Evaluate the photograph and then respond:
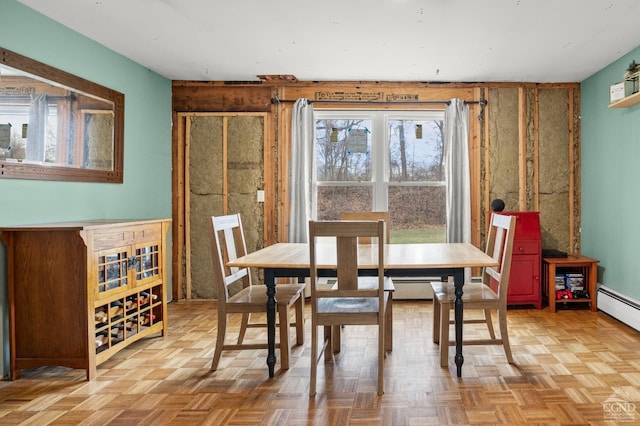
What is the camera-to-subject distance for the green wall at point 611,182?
3.78 meters

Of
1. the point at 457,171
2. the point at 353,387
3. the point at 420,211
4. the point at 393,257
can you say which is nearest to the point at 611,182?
the point at 457,171

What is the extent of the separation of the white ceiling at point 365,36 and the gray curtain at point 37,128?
2.12ft

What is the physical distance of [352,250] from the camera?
2363 millimetres

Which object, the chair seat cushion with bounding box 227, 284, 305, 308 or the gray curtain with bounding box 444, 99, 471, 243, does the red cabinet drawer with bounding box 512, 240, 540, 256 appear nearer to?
the gray curtain with bounding box 444, 99, 471, 243

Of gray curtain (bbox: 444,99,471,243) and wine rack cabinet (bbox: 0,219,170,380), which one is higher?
gray curtain (bbox: 444,99,471,243)

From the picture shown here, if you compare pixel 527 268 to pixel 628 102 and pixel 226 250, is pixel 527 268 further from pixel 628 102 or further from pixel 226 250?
pixel 226 250

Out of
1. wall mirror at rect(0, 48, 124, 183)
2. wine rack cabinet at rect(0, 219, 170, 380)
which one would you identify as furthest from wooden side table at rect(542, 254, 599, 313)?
wall mirror at rect(0, 48, 124, 183)

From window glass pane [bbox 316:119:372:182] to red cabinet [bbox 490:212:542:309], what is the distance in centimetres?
168

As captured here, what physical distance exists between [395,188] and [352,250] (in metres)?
2.63

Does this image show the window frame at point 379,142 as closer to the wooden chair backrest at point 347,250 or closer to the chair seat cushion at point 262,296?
the chair seat cushion at point 262,296

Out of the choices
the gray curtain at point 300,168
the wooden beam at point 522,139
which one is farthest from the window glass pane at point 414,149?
the gray curtain at point 300,168

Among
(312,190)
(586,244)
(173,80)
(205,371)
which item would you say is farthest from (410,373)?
(173,80)

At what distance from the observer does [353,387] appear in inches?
99.3

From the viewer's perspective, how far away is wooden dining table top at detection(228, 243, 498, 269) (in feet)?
8.27
